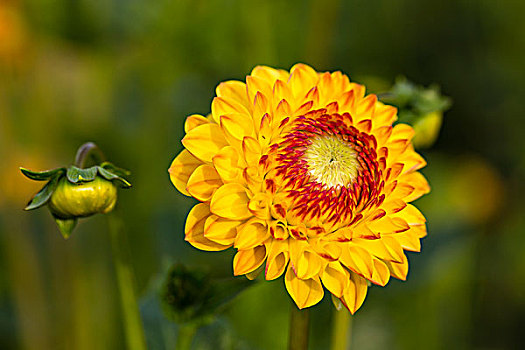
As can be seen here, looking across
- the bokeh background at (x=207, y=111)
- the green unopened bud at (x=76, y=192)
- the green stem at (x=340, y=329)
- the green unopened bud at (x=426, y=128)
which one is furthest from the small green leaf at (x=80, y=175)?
the bokeh background at (x=207, y=111)

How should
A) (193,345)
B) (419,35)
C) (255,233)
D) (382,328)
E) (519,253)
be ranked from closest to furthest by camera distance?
(255,233) < (193,345) < (382,328) < (519,253) < (419,35)

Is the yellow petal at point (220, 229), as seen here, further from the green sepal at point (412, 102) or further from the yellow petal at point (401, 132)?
the green sepal at point (412, 102)

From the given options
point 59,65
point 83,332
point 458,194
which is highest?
point 59,65

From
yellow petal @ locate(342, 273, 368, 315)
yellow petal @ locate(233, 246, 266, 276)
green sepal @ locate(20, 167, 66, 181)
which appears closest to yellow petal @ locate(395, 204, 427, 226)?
yellow petal @ locate(342, 273, 368, 315)

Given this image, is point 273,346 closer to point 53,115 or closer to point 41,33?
point 53,115

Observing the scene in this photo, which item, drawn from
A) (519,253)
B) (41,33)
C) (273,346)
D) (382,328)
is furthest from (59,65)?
(519,253)

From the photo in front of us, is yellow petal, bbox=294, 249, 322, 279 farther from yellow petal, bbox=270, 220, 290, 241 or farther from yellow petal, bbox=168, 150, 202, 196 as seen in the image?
yellow petal, bbox=168, 150, 202, 196

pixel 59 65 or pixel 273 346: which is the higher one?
pixel 59 65
